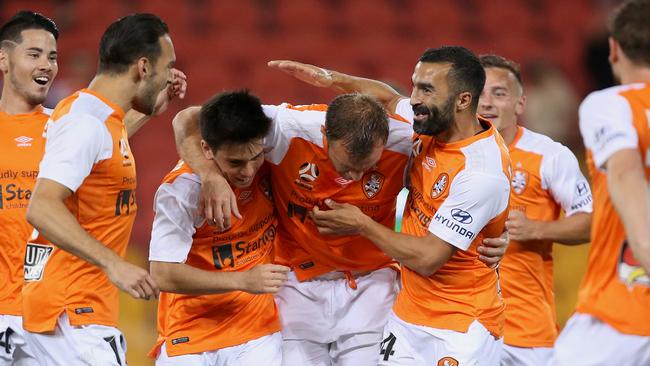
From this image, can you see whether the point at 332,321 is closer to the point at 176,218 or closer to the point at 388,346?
the point at 388,346

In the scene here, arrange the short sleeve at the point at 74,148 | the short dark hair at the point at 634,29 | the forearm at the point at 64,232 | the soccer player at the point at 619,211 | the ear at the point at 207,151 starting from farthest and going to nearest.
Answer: the ear at the point at 207,151, the short sleeve at the point at 74,148, the forearm at the point at 64,232, the short dark hair at the point at 634,29, the soccer player at the point at 619,211

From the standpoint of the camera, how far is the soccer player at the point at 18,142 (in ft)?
17.3

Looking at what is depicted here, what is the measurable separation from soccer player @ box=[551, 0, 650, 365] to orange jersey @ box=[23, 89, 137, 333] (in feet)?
7.44

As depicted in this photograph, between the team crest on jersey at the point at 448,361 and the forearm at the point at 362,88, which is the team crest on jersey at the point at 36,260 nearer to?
the forearm at the point at 362,88

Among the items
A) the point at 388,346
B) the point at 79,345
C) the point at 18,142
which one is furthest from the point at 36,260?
the point at 388,346

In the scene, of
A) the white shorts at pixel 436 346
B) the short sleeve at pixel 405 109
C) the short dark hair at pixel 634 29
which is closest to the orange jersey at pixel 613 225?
the short dark hair at pixel 634 29

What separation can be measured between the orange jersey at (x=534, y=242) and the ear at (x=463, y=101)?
3.64 feet

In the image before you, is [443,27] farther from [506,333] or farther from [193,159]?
[193,159]

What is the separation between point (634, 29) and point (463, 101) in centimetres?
138

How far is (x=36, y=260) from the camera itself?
4859 millimetres

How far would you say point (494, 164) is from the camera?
4.84 meters

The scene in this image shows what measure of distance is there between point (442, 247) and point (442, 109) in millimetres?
725

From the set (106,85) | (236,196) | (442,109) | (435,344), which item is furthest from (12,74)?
(435,344)

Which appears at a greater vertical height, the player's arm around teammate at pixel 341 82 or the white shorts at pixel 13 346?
the player's arm around teammate at pixel 341 82
